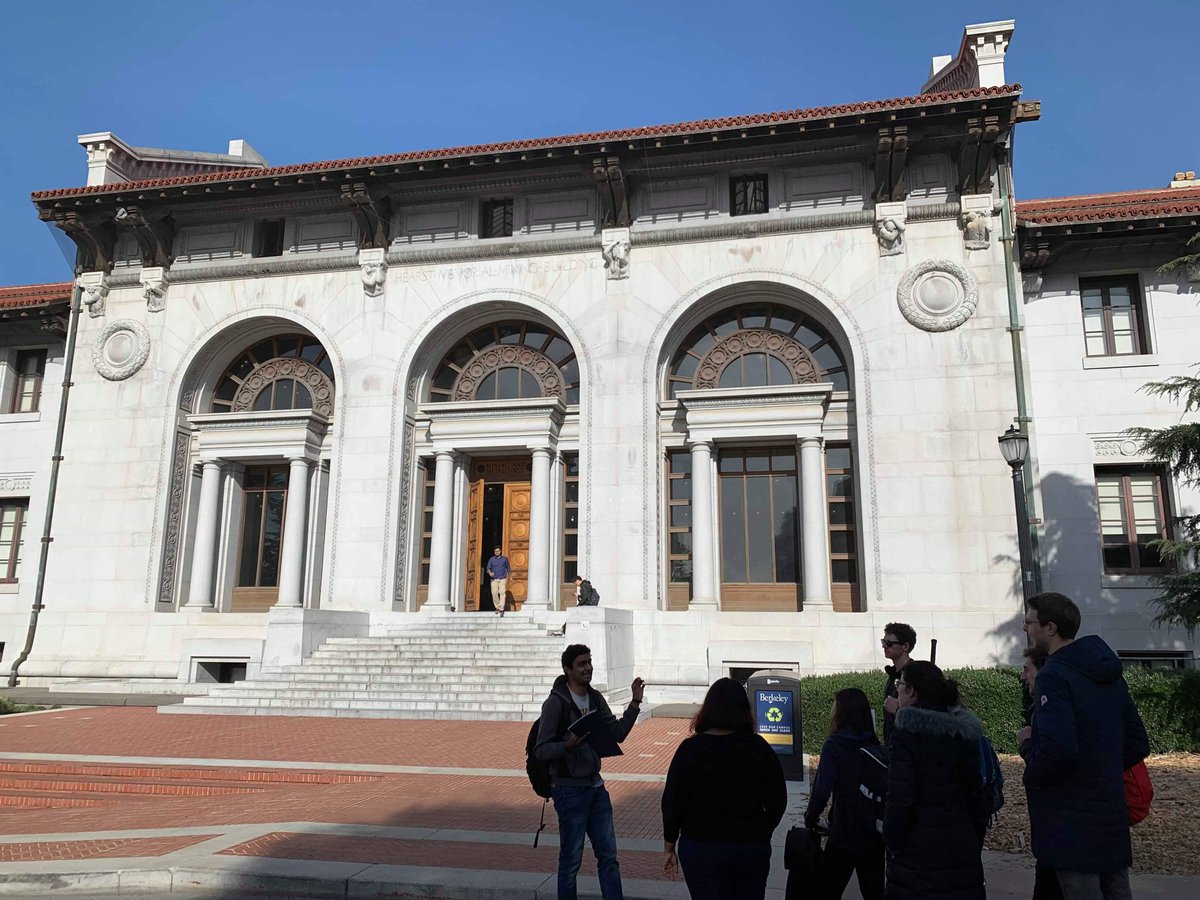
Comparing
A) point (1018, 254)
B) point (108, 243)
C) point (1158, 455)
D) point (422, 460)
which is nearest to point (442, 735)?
point (422, 460)

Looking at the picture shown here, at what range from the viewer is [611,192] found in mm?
22000

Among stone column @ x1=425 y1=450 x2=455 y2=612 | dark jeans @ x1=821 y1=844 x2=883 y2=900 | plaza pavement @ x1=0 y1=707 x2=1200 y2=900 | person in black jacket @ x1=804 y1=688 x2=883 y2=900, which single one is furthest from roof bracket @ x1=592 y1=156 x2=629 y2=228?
dark jeans @ x1=821 y1=844 x2=883 y2=900

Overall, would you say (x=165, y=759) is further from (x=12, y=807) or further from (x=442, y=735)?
(x=442, y=735)

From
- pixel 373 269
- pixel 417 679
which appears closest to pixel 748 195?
pixel 373 269

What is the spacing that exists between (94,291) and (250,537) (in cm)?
846

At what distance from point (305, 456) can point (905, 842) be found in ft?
69.9

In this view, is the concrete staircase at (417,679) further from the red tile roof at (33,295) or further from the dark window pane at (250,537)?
the red tile roof at (33,295)

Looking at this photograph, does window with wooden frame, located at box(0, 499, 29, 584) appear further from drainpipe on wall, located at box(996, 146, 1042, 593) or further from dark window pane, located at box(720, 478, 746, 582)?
drainpipe on wall, located at box(996, 146, 1042, 593)

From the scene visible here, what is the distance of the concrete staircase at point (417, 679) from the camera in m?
16.7

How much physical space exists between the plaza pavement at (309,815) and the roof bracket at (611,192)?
12.8 m

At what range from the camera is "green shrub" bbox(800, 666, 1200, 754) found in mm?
11734

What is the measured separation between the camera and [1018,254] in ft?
67.7

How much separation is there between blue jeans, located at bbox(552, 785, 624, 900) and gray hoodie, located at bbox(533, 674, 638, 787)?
0.08 metres

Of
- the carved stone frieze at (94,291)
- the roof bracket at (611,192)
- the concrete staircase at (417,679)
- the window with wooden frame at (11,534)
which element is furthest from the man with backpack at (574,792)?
the window with wooden frame at (11,534)
